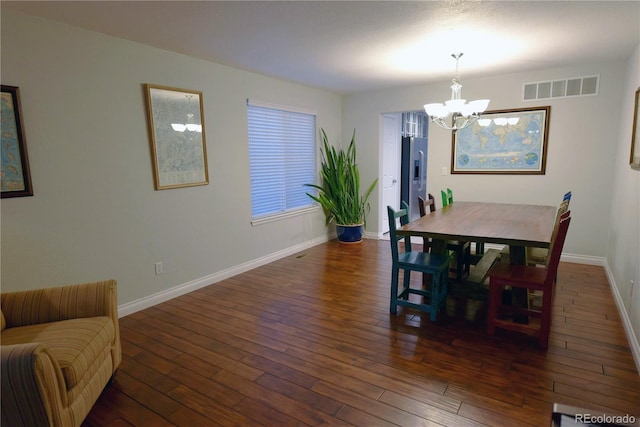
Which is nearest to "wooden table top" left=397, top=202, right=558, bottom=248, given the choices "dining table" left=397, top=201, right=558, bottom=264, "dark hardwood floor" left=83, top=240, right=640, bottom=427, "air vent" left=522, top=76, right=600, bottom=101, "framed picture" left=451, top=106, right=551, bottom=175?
"dining table" left=397, top=201, right=558, bottom=264

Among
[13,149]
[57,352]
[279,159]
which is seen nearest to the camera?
[57,352]

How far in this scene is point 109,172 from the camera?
9.57ft

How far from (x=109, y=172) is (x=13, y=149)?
2.12 ft

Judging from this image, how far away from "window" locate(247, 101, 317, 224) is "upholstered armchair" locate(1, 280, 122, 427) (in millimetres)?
2458

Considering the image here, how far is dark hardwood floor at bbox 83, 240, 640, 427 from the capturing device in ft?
6.08

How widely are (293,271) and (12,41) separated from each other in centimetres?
317

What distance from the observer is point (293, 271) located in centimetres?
423

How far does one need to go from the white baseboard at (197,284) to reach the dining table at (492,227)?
2167 millimetres

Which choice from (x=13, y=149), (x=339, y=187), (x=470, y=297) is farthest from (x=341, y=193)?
(x=13, y=149)

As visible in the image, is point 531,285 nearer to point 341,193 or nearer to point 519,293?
point 519,293

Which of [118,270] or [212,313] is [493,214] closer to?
[212,313]

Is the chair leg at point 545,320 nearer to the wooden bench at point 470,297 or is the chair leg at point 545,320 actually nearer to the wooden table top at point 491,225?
the wooden table top at point 491,225

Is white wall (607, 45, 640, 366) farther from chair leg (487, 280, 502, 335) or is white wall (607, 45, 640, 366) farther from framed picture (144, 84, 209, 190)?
framed picture (144, 84, 209, 190)

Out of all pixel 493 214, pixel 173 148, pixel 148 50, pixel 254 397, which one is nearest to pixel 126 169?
pixel 173 148
